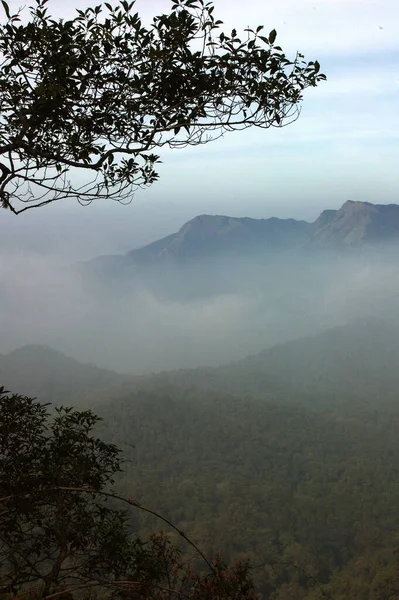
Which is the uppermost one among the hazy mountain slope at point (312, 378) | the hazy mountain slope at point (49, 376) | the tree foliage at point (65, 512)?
the tree foliage at point (65, 512)

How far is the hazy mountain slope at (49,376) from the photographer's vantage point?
14512 centimetres

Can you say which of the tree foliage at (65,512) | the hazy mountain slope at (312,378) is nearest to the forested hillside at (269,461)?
the hazy mountain slope at (312,378)

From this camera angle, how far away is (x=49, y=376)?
161 metres

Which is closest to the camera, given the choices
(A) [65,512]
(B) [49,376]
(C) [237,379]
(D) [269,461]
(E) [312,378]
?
(A) [65,512]

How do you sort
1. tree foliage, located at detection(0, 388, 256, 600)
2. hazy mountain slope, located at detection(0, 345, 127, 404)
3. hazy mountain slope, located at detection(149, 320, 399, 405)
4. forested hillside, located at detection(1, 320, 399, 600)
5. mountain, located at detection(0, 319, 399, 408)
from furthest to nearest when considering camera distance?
hazy mountain slope, located at detection(149, 320, 399, 405)
mountain, located at detection(0, 319, 399, 408)
hazy mountain slope, located at detection(0, 345, 127, 404)
forested hillside, located at detection(1, 320, 399, 600)
tree foliage, located at detection(0, 388, 256, 600)

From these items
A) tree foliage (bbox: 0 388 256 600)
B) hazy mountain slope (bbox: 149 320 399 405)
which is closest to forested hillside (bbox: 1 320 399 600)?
hazy mountain slope (bbox: 149 320 399 405)

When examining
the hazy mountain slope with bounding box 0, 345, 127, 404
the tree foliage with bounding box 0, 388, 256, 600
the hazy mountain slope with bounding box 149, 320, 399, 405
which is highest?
the tree foliage with bounding box 0, 388, 256, 600

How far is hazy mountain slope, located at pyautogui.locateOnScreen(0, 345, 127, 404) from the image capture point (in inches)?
5714

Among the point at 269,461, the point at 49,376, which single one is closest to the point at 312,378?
the point at 269,461

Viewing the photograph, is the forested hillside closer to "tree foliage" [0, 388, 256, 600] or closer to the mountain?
the mountain

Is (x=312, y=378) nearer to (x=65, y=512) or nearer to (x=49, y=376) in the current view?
(x=49, y=376)

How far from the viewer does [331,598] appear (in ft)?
173

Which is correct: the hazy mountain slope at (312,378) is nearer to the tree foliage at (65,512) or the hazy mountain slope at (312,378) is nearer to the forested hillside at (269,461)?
the forested hillside at (269,461)

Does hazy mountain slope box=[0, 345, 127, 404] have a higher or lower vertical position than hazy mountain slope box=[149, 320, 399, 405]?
higher
